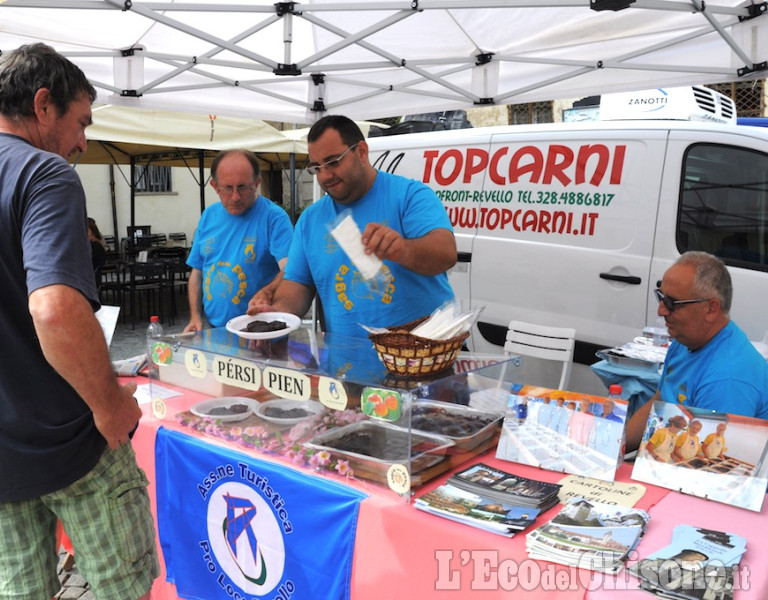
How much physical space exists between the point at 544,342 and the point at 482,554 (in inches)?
120

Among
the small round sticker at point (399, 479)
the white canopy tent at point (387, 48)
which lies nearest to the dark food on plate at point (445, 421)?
the small round sticker at point (399, 479)

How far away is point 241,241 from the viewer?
3.55 metres

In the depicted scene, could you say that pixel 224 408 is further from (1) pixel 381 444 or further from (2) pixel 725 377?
(2) pixel 725 377

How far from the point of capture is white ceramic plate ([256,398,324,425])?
7.07ft

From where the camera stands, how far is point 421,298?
9.12 ft

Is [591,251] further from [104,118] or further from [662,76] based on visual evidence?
[104,118]

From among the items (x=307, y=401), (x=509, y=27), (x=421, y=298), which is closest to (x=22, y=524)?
(x=307, y=401)

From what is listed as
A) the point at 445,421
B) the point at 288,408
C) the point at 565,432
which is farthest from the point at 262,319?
the point at 565,432

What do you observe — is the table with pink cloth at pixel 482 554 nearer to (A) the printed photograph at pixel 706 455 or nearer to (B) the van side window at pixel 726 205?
(A) the printed photograph at pixel 706 455

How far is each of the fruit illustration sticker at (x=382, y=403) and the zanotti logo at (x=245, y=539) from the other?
0.49m

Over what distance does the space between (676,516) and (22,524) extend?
1695 millimetres

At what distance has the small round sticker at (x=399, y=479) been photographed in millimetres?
1775

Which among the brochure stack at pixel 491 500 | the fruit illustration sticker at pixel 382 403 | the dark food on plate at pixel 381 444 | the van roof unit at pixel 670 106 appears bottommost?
the brochure stack at pixel 491 500

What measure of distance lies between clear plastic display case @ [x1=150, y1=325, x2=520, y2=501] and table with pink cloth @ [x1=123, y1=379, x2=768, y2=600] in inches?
3.6
